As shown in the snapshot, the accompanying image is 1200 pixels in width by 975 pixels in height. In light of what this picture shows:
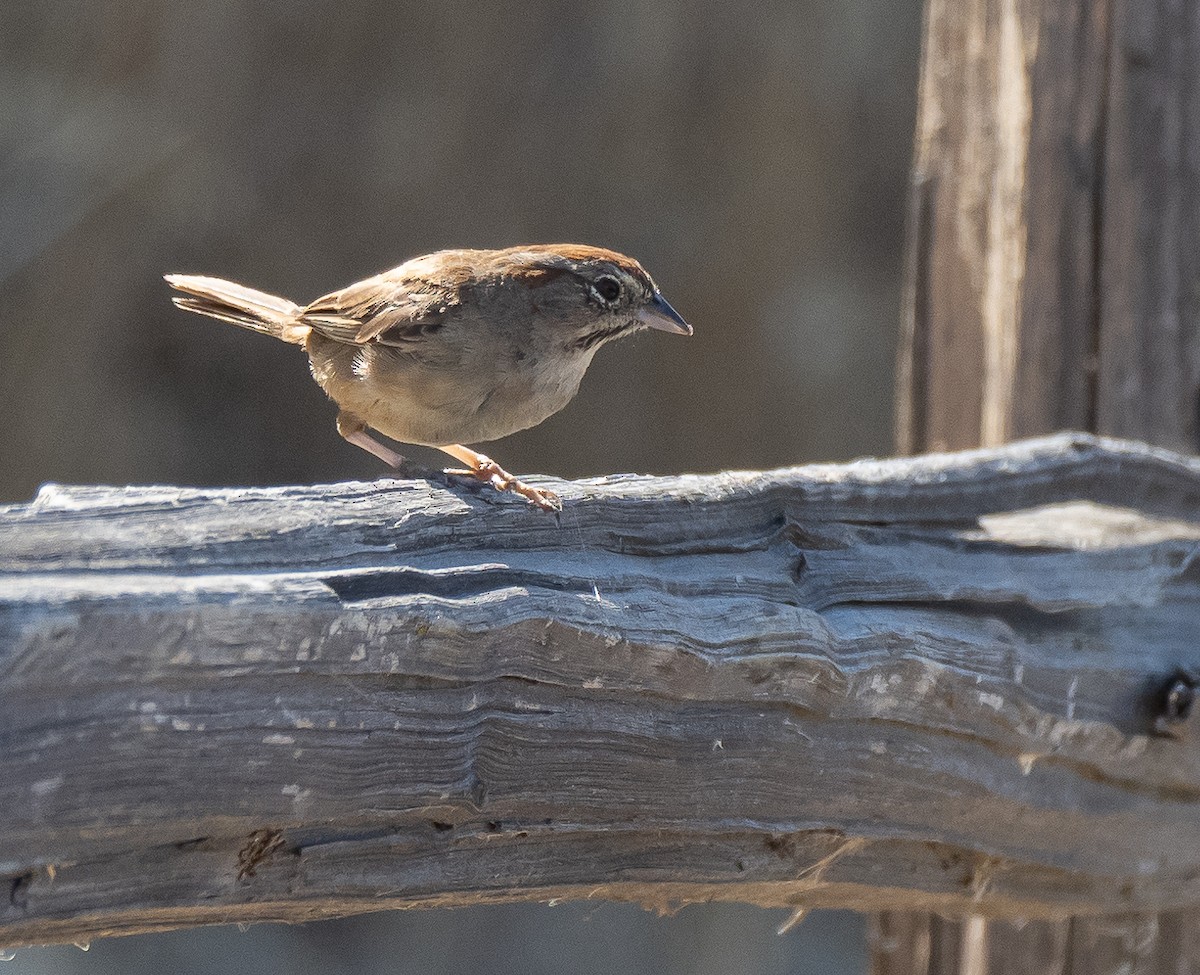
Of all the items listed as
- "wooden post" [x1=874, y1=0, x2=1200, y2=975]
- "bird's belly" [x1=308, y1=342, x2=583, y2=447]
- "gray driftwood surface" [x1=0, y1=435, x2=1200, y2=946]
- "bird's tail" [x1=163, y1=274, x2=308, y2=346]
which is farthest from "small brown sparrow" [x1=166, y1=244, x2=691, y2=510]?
"gray driftwood surface" [x1=0, y1=435, x2=1200, y2=946]

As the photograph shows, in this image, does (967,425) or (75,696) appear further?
(967,425)

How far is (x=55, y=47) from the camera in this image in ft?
27.9

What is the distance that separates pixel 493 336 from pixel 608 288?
1.08 feet

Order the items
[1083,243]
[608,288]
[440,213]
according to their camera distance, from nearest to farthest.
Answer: [1083,243]
[608,288]
[440,213]

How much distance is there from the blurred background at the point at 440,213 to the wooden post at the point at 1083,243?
5085mm

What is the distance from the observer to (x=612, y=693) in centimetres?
230

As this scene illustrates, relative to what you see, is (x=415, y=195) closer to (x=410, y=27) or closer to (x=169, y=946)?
(x=410, y=27)

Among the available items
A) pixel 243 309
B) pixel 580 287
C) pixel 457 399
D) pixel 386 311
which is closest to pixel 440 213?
pixel 243 309

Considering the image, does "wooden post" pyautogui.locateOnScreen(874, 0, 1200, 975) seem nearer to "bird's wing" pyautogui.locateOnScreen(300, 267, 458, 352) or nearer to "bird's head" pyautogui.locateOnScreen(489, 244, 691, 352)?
"bird's head" pyautogui.locateOnScreen(489, 244, 691, 352)

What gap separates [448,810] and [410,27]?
7538 millimetres

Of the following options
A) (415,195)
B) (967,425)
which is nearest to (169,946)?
(415,195)

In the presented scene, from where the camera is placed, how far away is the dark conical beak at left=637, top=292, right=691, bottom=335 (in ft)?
12.2

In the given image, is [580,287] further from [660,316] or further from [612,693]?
[612,693]

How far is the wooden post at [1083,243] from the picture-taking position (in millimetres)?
3510
